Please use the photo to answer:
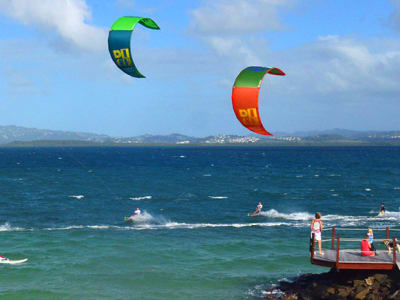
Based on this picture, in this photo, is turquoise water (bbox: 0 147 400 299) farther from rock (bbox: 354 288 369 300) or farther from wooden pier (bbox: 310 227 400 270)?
rock (bbox: 354 288 369 300)

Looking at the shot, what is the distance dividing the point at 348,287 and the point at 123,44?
14.1 metres

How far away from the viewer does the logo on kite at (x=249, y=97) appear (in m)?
22.1

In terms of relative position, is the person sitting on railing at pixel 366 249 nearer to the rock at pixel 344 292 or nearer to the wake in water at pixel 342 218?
the rock at pixel 344 292

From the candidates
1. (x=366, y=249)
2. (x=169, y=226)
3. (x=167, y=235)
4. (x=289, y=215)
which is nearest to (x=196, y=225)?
(x=169, y=226)

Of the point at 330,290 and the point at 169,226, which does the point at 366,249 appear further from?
the point at 169,226

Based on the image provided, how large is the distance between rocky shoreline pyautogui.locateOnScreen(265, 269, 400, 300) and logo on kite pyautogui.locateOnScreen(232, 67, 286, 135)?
7399 millimetres

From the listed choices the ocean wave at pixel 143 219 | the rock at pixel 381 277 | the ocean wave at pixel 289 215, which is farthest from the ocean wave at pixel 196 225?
the rock at pixel 381 277

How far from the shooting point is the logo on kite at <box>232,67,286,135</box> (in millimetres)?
22109

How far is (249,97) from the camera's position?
2214cm

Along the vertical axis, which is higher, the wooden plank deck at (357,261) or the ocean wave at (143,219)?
the wooden plank deck at (357,261)

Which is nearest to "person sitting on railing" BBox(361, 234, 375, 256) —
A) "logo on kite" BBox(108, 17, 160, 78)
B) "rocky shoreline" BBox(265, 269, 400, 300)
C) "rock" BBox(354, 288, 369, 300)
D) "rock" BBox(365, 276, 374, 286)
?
"rocky shoreline" BBox(265, 269, 400, 300)

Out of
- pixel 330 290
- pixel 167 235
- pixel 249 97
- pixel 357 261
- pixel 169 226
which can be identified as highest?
pixel 249 97

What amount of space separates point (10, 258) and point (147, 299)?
11674 mm

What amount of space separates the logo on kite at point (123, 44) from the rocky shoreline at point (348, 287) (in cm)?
1214
